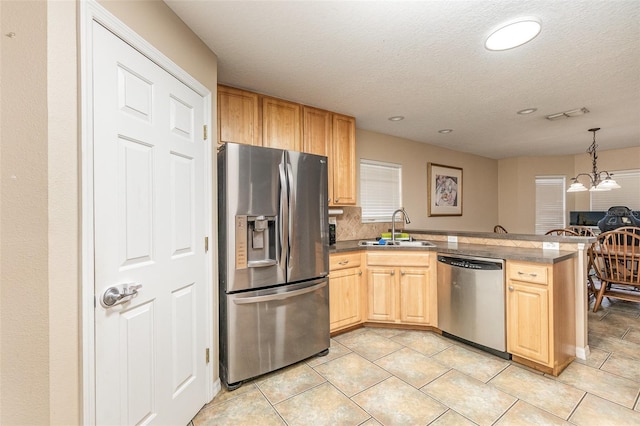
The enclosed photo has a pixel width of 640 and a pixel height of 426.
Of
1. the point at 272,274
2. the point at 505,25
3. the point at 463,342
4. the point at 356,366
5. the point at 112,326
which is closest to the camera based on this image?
the point at 112,326

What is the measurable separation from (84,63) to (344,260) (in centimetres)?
239

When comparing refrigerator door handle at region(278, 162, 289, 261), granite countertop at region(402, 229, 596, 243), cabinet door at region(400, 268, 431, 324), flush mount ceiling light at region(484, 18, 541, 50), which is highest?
flush mount ceiling light at region(484, 18, 541, 50)

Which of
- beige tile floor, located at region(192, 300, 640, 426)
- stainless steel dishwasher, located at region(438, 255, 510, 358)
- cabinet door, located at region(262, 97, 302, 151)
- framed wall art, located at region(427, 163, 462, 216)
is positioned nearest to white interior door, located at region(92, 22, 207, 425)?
beige tile floor, located at region(192, 300, 640, 426)

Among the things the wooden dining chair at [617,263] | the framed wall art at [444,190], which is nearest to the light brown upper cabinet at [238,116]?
the framed wall art at [444,190]

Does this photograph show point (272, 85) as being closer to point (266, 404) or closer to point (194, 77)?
point (194, 77)

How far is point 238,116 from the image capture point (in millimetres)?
2434

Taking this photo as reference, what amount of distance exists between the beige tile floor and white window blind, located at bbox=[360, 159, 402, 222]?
1.81m

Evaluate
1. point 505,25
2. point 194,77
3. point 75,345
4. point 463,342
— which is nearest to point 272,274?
point 75,345

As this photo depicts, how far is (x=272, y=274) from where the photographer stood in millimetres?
2135

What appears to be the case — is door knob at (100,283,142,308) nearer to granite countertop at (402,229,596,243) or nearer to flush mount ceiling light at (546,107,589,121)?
granite countertop at (402,229,596,243)

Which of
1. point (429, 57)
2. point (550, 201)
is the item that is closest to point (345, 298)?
point (429, 57)

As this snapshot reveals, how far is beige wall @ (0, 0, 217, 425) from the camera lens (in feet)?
3.09

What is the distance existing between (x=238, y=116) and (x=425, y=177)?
3204 millimetres

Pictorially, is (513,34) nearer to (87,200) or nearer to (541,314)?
(541,314)
